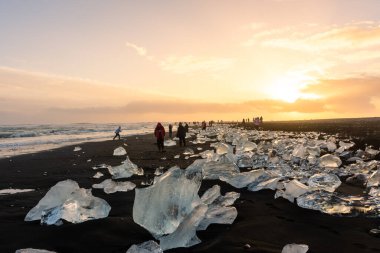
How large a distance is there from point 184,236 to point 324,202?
8.21ft

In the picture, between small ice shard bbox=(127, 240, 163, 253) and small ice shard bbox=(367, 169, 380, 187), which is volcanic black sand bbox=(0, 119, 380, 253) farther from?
small ice shard bbox=(367, 169, 380, 187)

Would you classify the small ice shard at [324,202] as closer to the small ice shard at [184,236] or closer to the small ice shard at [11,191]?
the small ice shard at [184,236]

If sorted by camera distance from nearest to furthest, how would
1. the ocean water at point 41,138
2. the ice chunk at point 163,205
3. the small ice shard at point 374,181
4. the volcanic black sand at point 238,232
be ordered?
the volcanic black sand at point 238,232 < the ice chunk at point 163,205 < the small ice shard at point 374,181 < the ocean water at point 41,138

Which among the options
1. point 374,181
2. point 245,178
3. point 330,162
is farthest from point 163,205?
point 330,162

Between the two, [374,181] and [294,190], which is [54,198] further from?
[374,181]

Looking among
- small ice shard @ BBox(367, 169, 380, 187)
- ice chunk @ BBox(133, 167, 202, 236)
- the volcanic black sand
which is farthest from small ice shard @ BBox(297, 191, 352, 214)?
small ice shard @ BBox(367, 169, 380, 187)

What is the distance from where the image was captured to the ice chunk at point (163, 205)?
391 cm

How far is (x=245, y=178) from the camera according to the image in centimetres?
688

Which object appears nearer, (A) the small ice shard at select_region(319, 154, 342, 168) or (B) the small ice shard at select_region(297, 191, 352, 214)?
(B) the small ice shard at select_region(297, 191, 352, 214)

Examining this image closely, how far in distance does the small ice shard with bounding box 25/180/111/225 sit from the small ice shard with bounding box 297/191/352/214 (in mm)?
2960

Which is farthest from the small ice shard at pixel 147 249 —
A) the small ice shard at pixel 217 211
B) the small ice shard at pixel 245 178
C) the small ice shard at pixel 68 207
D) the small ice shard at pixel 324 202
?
the small ice shard at pixel 245 178

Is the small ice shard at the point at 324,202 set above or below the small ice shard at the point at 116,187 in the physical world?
above

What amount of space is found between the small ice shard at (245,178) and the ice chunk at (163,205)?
295cm

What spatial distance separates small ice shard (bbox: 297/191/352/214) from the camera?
Result: 4.91m
